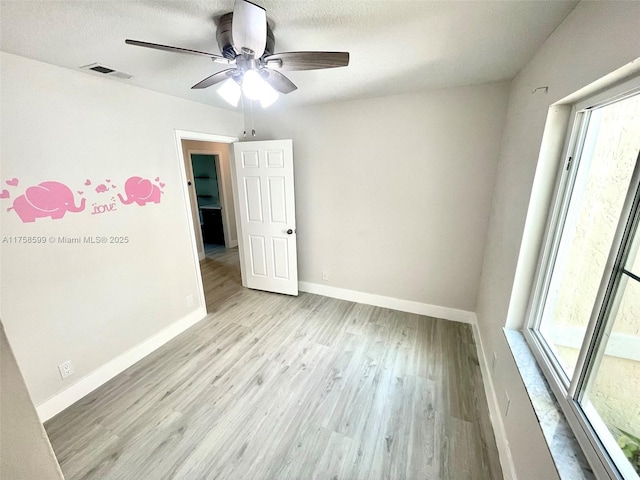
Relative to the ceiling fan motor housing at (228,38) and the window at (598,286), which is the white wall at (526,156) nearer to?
the window at (598,286)

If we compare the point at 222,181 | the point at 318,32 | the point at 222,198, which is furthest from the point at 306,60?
the point at 222,198

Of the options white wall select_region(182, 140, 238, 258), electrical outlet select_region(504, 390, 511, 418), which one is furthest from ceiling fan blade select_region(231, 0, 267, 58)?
white wall select_region(182, 140, 238, 258)

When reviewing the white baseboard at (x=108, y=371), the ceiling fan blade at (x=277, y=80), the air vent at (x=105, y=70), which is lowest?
the white baseboard at (x=108, y=371)

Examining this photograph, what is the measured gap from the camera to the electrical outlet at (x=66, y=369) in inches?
74.7

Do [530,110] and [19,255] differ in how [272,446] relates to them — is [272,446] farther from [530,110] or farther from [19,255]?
[530,110]

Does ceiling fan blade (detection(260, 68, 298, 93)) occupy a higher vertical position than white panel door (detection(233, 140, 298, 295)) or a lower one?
higher

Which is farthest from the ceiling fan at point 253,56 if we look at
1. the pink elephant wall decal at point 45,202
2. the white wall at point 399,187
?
the white wall at point 399,187

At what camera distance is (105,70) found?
184 cm

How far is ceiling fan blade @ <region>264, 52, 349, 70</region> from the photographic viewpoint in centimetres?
129

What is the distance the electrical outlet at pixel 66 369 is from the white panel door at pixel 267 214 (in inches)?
79.1

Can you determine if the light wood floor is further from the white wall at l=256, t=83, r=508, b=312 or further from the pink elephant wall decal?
the pink elephant wall decal

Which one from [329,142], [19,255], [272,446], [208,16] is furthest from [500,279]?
[19,255]

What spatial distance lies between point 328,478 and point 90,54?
9.49ft

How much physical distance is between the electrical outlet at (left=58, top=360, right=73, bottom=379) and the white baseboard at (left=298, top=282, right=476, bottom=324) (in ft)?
7.79
